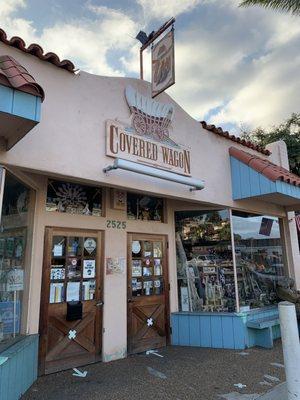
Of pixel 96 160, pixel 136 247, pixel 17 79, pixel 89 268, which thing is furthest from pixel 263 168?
pixel 17 79

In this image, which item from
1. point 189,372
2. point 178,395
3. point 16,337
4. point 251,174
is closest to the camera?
point 178,395

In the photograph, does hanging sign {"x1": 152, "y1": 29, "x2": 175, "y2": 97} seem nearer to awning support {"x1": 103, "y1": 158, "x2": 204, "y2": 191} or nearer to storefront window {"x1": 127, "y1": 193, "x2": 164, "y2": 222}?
awning support {"x1": 103, "y1": 158, "x2": 204, "y2": 191}

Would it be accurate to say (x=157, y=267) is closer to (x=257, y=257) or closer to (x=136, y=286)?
(x=136, y=286)

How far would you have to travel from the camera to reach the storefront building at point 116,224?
4438 mm

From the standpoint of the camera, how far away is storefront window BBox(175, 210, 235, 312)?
282 inches

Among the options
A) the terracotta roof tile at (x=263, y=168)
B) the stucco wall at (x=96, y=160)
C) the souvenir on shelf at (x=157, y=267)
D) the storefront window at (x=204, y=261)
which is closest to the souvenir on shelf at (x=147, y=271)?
the souvenir on shelf at (x=157, y=267)

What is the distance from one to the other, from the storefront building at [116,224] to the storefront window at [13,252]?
0.02 m

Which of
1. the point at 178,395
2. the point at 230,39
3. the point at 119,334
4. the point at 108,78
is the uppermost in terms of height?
the point at 230,39

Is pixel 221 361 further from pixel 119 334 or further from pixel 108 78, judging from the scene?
pixel 108 78

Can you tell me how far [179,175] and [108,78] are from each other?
6.68ft

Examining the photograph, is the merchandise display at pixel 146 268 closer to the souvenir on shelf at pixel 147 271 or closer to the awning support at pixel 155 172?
the souvenir on shelf at pixel 147 271

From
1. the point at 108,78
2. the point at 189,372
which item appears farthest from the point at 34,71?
the point at 189,372

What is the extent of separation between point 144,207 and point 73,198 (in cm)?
168

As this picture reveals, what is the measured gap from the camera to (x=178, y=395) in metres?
4.27
